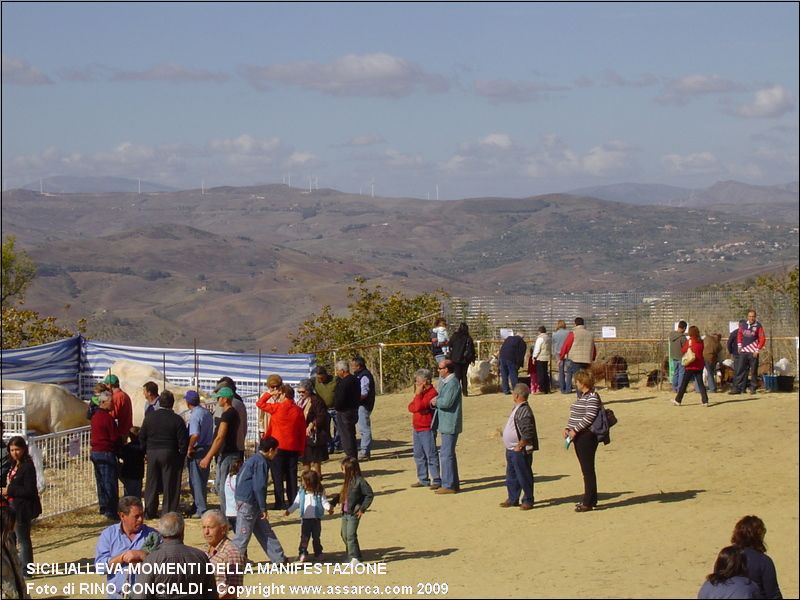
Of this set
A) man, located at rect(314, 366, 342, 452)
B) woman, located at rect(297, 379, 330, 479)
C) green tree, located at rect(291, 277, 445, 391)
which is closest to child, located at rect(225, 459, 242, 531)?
woman, located at rect(297, 379, 330, 479)

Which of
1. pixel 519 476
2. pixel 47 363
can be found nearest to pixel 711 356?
pixel 519 476

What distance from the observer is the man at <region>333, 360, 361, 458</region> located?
52.1 feet

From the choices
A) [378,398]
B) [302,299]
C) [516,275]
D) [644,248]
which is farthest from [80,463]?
[644,248]

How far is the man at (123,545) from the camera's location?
8.68 meters

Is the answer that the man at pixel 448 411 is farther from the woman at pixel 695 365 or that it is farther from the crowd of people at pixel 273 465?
the woman at pixel 695 365

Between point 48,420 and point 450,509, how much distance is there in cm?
841

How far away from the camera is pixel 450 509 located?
13.8 metres

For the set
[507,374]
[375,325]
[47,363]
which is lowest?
[507,374]

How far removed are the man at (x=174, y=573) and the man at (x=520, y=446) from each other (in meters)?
5.64

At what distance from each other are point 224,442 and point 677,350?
1073 centimetres

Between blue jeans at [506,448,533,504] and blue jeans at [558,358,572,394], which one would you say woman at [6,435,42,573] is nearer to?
blue jeans at [506,448,533,504]

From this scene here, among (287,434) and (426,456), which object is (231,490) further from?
(426,456)

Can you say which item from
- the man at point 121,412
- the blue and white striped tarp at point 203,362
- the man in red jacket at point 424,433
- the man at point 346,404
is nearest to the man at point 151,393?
the man at point 121,412

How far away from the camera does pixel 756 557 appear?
7.66 m
